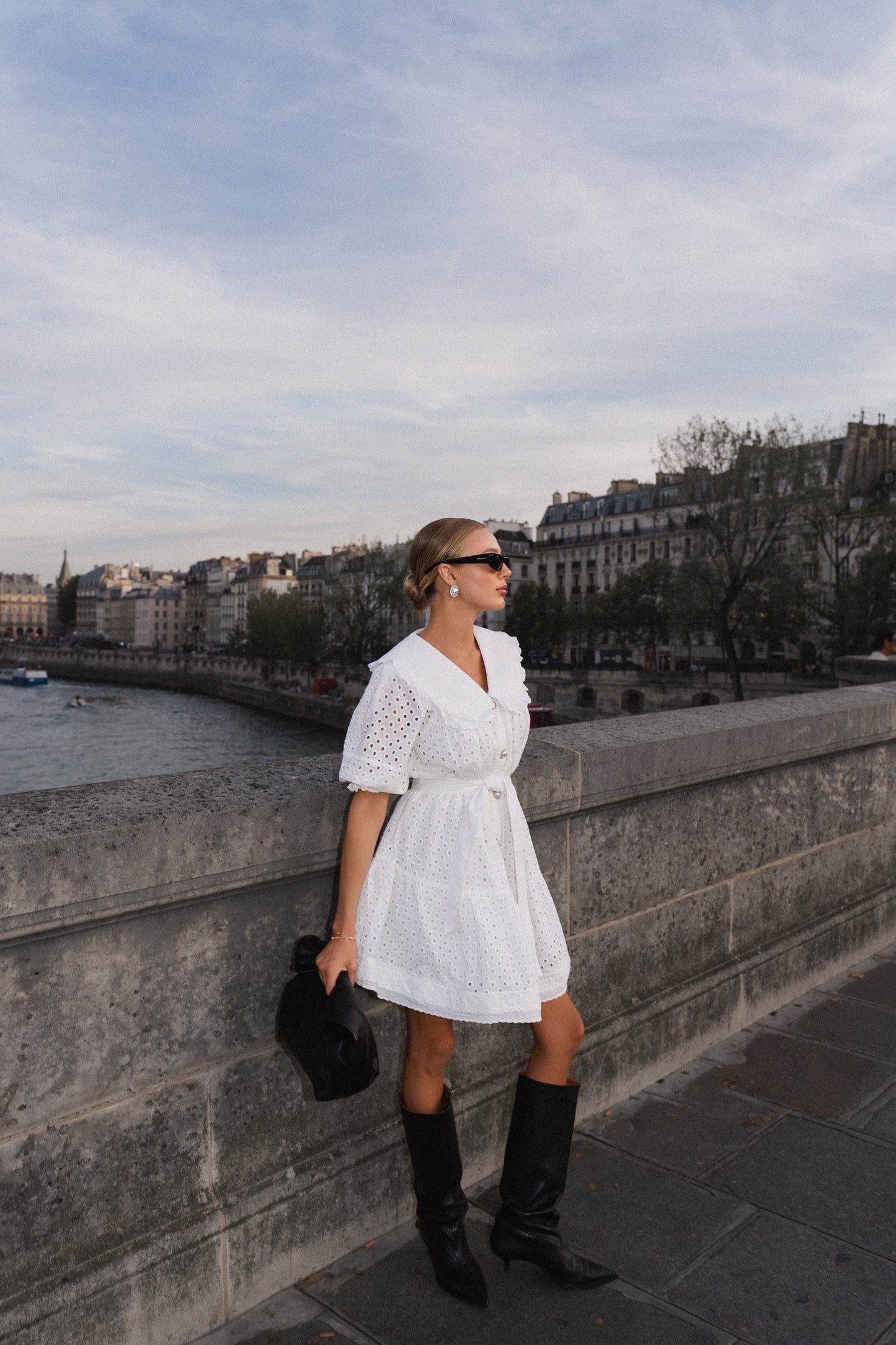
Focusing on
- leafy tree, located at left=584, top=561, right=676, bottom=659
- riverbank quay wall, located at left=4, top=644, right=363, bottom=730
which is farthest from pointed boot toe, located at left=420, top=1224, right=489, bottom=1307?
riverbank quay wall, located at left=4, top=644, right=363, bottom=730

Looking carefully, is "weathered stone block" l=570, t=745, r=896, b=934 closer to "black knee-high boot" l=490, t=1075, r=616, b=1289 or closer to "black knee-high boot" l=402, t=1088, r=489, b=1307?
"black knee-high boot" l=490, t=1075, r=616, b=1289

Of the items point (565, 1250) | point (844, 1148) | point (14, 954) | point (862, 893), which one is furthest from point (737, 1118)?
point (14, 954)

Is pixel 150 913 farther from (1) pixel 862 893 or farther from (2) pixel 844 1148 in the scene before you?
(1) pixel 862 893

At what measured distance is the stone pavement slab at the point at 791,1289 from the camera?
90.8 inches

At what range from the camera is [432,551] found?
2.54 meters

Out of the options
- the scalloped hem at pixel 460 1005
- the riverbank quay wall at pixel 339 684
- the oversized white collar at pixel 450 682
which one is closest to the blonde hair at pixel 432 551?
the oversized white collar at pixel 450 682

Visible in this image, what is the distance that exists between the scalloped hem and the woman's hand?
95mm

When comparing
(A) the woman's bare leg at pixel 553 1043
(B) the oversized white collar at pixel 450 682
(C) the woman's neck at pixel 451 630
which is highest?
(C) the woman's neck at pixel 451 630

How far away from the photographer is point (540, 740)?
3221mm

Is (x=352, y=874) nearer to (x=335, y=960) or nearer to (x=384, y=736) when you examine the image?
(x=335, y=960)

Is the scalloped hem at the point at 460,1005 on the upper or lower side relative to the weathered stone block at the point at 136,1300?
upper

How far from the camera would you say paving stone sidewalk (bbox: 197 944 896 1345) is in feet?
7.63

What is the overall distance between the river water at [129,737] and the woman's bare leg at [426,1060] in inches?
1328

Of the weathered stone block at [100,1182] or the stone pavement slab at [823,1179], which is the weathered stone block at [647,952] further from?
the weathered stone block at [100,1182]
